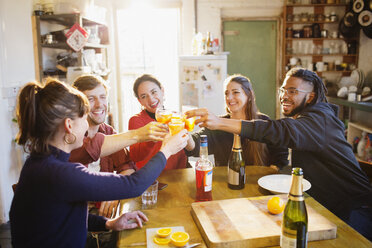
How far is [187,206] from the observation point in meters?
1.36

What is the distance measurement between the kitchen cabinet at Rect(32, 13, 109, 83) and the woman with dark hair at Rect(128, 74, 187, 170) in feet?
4.36

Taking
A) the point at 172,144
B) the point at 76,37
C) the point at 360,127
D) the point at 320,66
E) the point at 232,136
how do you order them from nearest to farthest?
the point at 172,144
the point at 232,136
the point at 76,37
the point at 360,127
the point at 320,66

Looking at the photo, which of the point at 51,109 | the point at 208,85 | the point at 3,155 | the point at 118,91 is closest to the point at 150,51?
the point at 118,91

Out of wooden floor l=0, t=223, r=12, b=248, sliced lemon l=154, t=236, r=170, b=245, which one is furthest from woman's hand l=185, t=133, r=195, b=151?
wooden floor l=0, t=223, r=12, b=248

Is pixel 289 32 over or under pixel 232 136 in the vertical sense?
over

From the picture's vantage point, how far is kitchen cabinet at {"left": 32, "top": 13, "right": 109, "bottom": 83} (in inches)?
128

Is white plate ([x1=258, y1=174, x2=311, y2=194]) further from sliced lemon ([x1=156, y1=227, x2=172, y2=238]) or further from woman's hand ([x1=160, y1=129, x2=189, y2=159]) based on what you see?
sliced lemon ([x1=156, y1=227, x2=172, y2=238])

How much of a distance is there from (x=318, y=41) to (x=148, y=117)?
418 cm

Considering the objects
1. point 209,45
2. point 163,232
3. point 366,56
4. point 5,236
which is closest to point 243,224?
point 163,232

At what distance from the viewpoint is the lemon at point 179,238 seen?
102 cm

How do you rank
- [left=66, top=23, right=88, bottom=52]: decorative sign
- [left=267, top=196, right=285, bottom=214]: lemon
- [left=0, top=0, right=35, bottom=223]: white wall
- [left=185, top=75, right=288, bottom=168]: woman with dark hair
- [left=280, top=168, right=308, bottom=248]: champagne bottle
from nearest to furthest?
[left=280, top=168, right=308, bottom=248]: champagne bottle < [left=267, top=196, right=285, bottom=214]: lemon < [left=185, top=75, right=288, bottom=168]: woman with dark hair < [left=0, top=0, right=35, bottom=223]: white wall < [left=66, top=23, right=88, bottom=52]: decorative sign

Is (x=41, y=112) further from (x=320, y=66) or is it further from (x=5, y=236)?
(x=320, y=66)

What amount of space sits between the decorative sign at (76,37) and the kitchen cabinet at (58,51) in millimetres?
88

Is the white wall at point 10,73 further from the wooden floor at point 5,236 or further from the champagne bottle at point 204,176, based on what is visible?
the champagne bottle at point 204,176
